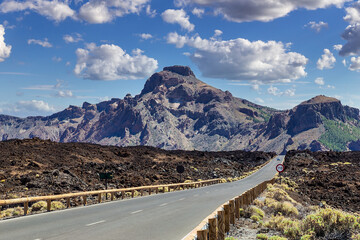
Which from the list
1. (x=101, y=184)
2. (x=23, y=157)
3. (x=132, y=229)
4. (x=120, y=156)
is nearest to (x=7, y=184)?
(x=101, y=184)

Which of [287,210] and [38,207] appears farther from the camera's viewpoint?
[38,207]

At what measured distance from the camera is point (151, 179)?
5069 cm

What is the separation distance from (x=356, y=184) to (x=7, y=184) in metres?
34.5

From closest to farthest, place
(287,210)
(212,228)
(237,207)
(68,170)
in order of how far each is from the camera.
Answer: (212,228) → (237,207) → (287,210) → (68,170)

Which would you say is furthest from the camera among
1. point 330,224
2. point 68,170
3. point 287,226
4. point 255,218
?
point 68,170

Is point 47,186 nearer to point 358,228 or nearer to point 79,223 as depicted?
point 79,223

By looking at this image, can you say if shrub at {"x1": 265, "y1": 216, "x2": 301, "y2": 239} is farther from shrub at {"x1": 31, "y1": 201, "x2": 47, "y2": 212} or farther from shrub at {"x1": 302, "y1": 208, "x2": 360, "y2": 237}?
shrub at {"x1": 31, "y1": 201, "x2": 47, "y2": 212}

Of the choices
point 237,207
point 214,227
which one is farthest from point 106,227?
point 214,227

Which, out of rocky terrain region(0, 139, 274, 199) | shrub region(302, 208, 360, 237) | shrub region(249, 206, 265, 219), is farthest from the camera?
rocky terrain region(0, 139, 274, 199)

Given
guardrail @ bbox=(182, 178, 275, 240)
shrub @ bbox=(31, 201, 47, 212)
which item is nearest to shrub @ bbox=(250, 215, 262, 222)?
guardrail @ bbox=(182, 178, 275, 240)

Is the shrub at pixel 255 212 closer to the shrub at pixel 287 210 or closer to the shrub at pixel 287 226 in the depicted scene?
the shrub at pixel 287 210

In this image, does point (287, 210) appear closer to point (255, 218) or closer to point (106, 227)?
point (255, 218)

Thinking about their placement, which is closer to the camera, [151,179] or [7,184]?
[7,184]

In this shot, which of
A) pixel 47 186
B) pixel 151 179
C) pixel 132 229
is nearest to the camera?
pixel 132 229
